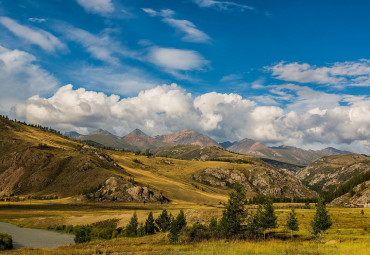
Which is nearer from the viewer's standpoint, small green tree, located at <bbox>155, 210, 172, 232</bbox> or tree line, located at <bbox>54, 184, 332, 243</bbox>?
tree line, located at <bbox>54, 184, 332, 243</bbox>

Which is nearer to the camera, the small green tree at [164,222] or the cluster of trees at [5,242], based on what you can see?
the cluster of trees at [5,242]

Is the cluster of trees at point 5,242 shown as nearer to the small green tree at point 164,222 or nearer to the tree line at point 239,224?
the tree line at point 239,224

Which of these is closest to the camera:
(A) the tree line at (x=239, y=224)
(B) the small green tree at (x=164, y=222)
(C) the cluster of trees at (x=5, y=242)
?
(A) the tree line at (x=239, y=224)

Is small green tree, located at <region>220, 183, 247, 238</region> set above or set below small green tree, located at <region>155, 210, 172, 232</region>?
above

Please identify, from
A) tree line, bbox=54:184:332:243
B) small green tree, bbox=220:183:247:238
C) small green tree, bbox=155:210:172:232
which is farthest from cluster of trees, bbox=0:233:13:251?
small green tree, bbox=220:183:247:238

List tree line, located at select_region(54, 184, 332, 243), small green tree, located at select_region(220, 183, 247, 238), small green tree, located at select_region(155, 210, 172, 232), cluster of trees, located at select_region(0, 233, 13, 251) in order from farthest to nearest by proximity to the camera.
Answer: small green tree, located at select_region(155, 210, 172, 232)
cluster of trees, located at select_region(0, 233, 13, 251)
small green tree, located at select_region(220, 183, 247, 238)
tree line, located at select_region(54, 184, 332, 243)

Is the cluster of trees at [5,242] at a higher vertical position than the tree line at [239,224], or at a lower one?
lower

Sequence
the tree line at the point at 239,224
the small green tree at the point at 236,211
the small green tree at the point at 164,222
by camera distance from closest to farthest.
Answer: the tree line at the point at 239,224
the small green tree at the point at 236,211
the small green tree at the point at 164,222

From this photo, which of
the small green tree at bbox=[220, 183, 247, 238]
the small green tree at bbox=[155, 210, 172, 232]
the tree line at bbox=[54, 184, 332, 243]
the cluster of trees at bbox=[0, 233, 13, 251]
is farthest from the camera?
the small green tree at bbox=[155, 210, 172, 232]

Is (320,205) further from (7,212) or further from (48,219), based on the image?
(7,212)

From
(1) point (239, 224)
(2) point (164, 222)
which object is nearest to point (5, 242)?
(2) point (164, 222)

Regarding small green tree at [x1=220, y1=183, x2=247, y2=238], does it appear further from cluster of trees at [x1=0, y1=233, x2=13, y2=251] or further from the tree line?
cluster of trees at [x1=0, y1=233, x2=13, y2=251]

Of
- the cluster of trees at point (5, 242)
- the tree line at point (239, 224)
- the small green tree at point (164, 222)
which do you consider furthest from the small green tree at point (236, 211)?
the cluster of trees at point (5, 242)

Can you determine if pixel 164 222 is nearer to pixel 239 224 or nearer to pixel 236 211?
pixel 239 224
